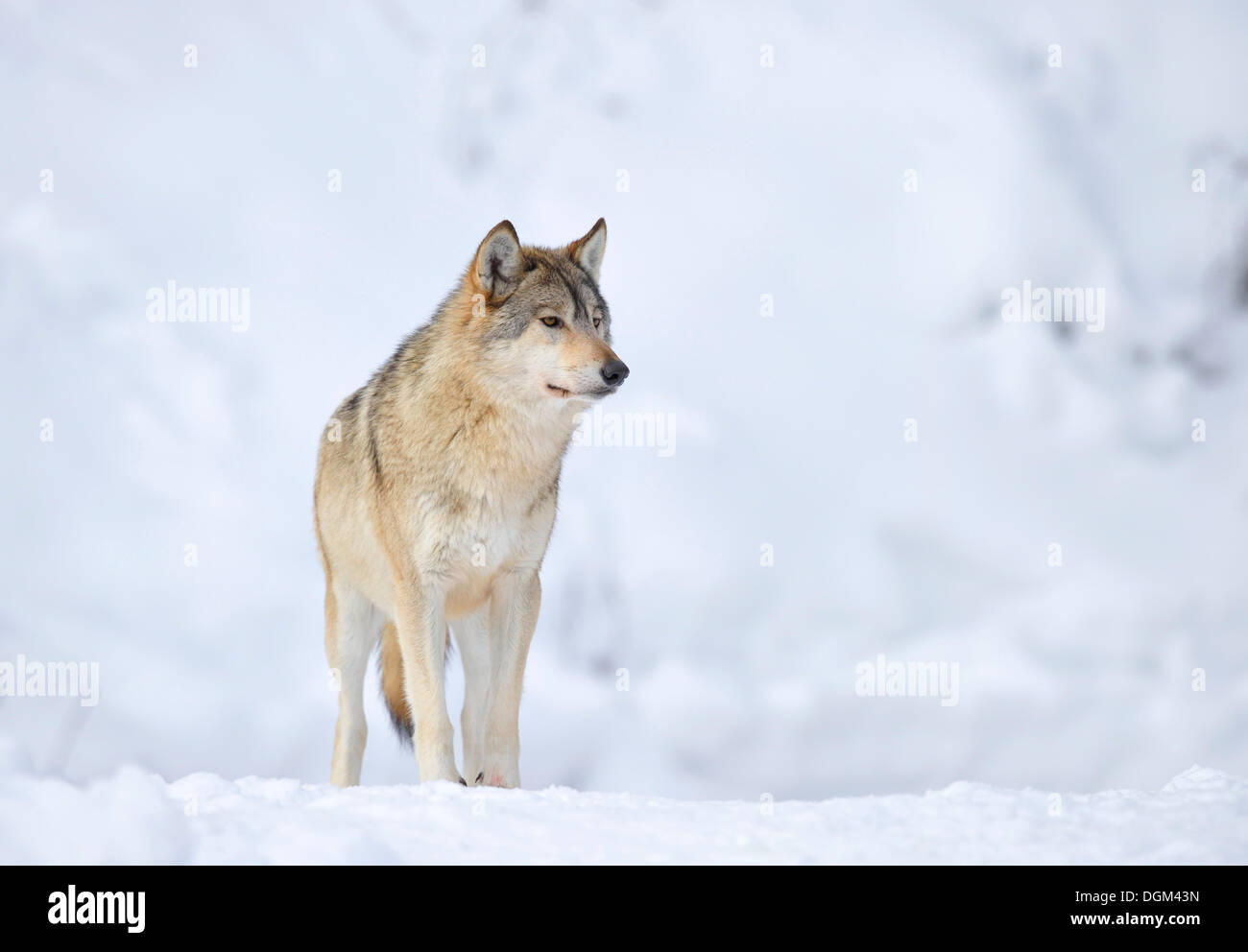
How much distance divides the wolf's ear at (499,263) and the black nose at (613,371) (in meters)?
0.84

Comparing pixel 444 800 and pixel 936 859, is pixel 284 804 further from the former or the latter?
pixel 936 859

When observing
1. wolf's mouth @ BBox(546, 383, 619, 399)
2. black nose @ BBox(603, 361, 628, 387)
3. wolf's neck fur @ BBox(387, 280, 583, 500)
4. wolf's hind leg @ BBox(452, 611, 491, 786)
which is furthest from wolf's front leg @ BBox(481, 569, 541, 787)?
black nose @ BBox(603, 361, 628, 387)

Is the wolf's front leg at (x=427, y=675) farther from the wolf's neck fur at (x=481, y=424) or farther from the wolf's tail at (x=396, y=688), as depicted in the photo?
the wolf's tail at (x=396, y=688)

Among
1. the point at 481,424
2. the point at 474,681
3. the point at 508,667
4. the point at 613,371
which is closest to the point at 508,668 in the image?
the point at 508,667

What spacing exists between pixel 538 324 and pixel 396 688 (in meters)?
2.80

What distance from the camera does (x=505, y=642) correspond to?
679cm

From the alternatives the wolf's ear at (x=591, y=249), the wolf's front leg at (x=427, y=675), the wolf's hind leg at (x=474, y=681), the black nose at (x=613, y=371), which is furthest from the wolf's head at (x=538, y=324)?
the wolf's hind leg at (x=474, y=681)

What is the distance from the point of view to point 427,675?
6430 mm

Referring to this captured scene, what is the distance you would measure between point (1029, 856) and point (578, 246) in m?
4.45

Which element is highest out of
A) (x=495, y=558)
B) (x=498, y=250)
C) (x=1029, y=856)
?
(x=498, y=250)

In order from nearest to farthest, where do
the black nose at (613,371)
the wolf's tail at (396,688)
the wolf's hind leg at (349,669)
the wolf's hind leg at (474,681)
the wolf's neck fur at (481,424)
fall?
the black nose at (613,371)
the wolf's neck fur at (481,424)
the wolf's hind leg at (474,681)
the wolf's hind leg at (349,669)
the wolf's tail at (396,688)

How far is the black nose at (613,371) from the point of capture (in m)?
6.29

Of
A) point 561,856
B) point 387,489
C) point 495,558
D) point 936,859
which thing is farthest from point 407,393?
point 936,859

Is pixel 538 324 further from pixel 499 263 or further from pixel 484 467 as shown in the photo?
pixel 484 467
